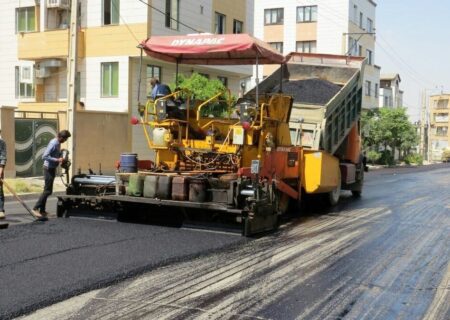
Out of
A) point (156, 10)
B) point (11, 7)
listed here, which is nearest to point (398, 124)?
point (156, 10)

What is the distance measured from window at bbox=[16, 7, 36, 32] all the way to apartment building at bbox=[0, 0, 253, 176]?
5cm

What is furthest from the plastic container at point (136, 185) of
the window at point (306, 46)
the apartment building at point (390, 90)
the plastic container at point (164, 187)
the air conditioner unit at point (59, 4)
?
the apartment building at point (390, 90)

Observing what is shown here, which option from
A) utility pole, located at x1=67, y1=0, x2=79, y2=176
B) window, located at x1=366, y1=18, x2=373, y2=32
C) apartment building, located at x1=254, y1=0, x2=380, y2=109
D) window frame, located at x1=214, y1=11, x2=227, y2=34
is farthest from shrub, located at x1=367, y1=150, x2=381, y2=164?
utility pole, located at x1=67, y1=0, x2=79, y2=176

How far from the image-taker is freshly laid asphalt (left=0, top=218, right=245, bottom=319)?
556 centimetres

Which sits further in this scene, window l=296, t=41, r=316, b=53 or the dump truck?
window l=296, t=41, r=316, b=53

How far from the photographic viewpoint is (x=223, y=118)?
1068 centimetres

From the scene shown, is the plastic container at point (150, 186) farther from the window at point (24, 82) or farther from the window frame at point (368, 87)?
the window frame at point (368, 87)

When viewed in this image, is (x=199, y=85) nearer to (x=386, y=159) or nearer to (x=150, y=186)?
(x=150, y=186)

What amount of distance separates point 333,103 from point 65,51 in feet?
54.8

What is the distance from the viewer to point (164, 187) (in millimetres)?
9078

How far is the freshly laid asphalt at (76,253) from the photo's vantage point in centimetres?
556

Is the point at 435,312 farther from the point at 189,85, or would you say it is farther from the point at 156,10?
the point at 156,10

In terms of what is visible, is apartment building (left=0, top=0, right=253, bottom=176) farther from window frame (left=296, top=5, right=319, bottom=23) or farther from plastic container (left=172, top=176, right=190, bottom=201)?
window frame (left=296, top=5, right=319, bottom=23)

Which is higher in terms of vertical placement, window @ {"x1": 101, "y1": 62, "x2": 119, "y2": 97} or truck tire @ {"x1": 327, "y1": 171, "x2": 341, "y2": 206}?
window @ {"x1": 101, "y1": 62, "x2": 119, "y2": 97}
